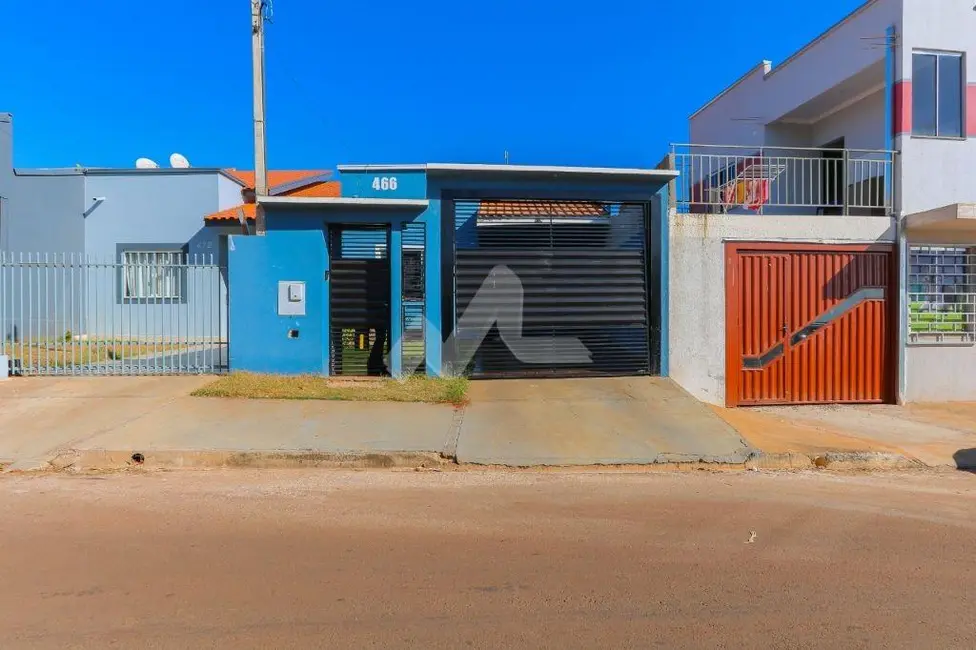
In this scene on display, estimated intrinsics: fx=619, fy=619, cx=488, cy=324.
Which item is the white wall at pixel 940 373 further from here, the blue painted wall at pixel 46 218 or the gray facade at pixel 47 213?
the gray facade at pixel 47 213

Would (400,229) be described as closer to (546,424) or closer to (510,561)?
(546,424)

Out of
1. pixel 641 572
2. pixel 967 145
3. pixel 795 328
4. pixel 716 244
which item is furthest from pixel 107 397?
pixel 967 145

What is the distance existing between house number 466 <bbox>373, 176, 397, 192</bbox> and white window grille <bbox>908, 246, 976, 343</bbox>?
8.71 meters

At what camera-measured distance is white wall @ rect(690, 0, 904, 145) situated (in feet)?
35.7

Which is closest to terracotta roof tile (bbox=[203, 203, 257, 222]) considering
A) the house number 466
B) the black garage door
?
the house number 466

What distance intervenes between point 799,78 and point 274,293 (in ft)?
38.2

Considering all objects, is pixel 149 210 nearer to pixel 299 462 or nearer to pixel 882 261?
pixel 299 462

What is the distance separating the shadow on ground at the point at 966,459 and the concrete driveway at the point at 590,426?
2332mm

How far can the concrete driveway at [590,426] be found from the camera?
662 centimetres

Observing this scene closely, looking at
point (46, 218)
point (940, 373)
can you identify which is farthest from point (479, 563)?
point (46, 218)

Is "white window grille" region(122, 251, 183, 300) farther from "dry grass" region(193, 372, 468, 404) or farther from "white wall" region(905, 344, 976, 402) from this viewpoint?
"white wall" region(905, 344, 976, 402)

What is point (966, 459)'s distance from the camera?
697 centimetres

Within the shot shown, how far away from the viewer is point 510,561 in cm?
397

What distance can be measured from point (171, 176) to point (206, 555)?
16.5m
